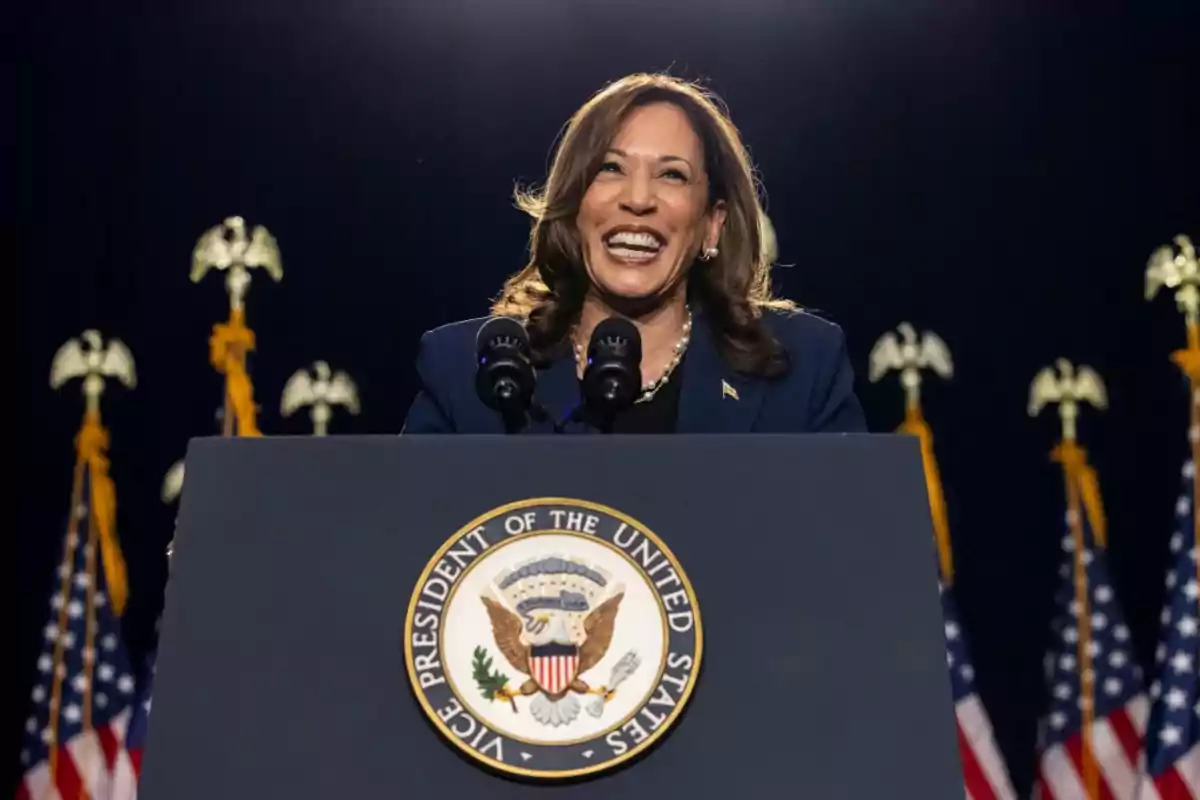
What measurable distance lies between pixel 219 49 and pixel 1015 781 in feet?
11.0

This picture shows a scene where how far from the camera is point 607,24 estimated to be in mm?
4062

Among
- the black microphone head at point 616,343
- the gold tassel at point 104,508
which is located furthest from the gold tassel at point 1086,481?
the gold tassel at point 104,508

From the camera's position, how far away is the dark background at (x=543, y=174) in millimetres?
4035

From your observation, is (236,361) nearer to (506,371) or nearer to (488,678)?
(506,371)

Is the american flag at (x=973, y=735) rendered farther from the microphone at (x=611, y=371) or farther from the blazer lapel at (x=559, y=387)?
the microphone at (x=611, y=371)

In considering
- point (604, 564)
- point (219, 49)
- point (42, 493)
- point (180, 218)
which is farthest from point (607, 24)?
point (604, 564)

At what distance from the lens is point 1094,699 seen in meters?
3.93

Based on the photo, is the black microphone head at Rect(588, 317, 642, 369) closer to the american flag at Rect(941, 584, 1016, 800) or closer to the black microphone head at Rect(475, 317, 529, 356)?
the black microphone head at Rect(475, 317, 529, 356)

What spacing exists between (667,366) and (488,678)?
1062mm

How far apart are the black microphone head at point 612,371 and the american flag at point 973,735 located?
2408 millimetres

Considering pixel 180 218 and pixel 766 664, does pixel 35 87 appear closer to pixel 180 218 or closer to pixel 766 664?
pixel 180 218

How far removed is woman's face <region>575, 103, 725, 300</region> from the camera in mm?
2488

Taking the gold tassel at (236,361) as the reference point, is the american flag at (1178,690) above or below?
below

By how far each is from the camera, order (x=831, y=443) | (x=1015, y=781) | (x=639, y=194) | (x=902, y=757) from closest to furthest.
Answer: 1. (x=902, y=757)
2. (x=831, y=443)
3. (x=639, y=194)
4. (x=1015, y=781)
